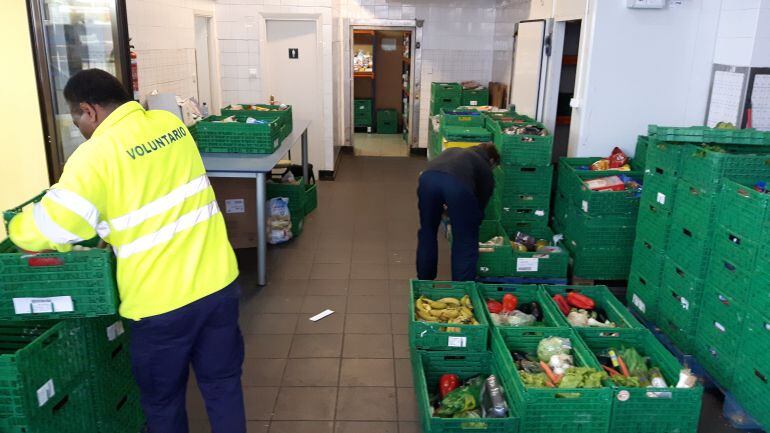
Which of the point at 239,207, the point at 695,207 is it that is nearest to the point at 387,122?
the point at 239,207

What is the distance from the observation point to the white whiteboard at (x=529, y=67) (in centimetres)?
693

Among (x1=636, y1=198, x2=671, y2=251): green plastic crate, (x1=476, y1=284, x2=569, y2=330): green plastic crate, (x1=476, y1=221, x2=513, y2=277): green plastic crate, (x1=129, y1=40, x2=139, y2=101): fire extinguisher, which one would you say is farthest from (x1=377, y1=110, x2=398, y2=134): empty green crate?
(x1=476, y1=284, x2=569, y2=330): green plastic crate

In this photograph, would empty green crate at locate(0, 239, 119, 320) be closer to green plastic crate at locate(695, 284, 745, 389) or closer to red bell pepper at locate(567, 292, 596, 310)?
red bell pepper at locate(567, 292, 596, 310)

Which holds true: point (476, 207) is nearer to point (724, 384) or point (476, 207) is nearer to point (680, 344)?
point (680, 344)

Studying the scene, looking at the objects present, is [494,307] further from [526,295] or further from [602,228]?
[602,228]

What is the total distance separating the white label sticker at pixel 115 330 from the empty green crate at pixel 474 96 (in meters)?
7.98

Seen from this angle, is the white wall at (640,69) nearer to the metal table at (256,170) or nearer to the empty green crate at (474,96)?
the metal table at (256,170)

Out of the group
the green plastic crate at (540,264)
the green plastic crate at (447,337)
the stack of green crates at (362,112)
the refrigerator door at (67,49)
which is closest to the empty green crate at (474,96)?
the stack of green crates at (362,112)

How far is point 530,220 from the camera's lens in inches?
236

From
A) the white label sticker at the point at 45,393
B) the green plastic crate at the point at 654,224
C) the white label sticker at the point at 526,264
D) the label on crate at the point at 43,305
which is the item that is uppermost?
the label on crate at the point at 43,305

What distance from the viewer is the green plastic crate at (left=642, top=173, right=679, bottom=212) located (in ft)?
14.0

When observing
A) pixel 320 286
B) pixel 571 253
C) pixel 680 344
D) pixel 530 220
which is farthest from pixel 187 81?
pixel 680 344

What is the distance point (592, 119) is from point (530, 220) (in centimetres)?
112

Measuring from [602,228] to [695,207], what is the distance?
125 cm
